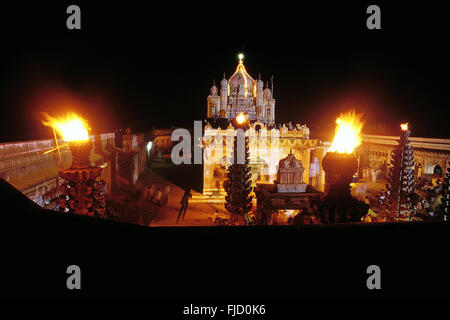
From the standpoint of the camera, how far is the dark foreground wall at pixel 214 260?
225cm

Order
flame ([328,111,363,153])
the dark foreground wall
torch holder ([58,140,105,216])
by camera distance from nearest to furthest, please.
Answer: the dark foreground wall → torch holder ([58,140,105,216]) → flame ([328,111,363,153])

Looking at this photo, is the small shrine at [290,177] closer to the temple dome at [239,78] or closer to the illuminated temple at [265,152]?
the illuminated temple at [265,152]

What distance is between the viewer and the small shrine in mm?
12826

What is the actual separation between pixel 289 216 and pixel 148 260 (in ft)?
44.5

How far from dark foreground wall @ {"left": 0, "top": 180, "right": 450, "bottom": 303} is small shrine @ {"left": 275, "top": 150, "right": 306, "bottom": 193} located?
9.97 meters

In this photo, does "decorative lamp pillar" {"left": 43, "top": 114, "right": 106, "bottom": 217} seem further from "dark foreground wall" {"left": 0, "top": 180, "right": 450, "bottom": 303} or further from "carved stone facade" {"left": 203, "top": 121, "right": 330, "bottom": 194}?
"carved stone facade" {"left": 203, "top": 121, "right": 330, "bottom": 194}

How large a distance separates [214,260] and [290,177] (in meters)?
11.6

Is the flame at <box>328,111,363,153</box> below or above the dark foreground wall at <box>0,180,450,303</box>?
above

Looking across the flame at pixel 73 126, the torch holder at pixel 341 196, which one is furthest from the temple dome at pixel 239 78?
the torch holder at pixel 341 196

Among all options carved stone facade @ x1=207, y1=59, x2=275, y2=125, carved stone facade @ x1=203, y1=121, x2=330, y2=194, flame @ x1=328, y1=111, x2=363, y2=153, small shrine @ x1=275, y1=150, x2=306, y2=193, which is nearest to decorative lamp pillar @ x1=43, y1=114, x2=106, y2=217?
flame @ x1=328, y1=111, x2=363, y2=153

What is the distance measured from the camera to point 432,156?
23.4m
